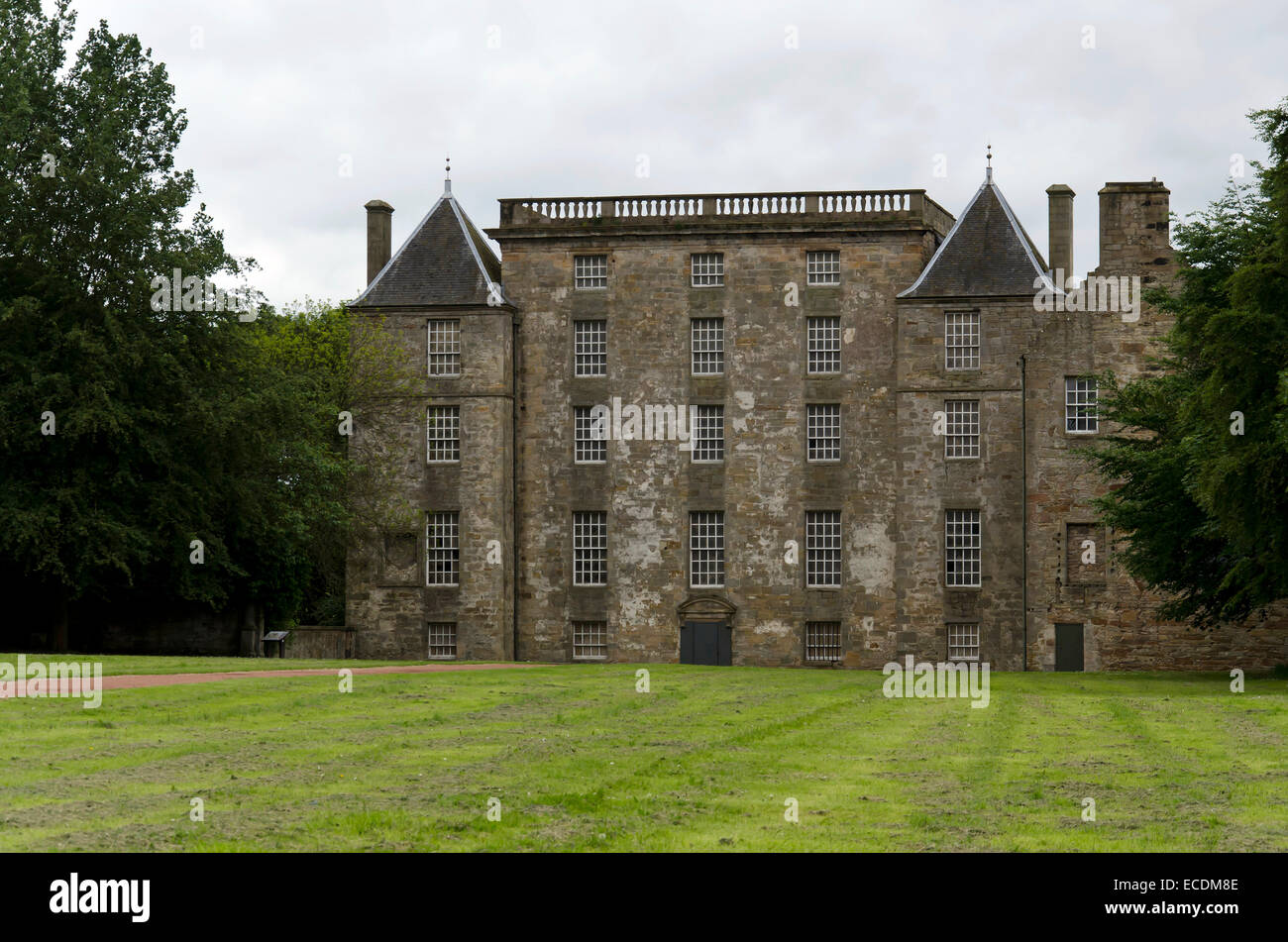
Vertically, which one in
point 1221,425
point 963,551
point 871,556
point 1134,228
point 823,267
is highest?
point 1134,228

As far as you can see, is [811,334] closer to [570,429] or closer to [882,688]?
[570,429]

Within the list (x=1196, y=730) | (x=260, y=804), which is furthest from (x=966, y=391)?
(x=260, y=804)

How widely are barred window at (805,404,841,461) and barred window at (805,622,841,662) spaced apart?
5447mm

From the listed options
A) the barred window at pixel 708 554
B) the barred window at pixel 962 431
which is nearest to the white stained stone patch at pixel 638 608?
the barred window at pixel 708 554

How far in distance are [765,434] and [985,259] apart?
908 cm

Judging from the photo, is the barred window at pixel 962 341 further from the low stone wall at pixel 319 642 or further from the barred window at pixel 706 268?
the low stone wall at pixel 319 642

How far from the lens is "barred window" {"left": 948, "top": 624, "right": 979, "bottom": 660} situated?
176 feet

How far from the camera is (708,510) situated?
184 ft

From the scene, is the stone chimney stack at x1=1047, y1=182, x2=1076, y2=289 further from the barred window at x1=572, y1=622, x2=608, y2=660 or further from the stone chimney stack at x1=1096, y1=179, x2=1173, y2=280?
the barred window at x1=572, y1=622, x2=608, y2=660

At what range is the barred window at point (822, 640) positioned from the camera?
2170 inches

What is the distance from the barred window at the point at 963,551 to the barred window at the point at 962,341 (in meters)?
4.83

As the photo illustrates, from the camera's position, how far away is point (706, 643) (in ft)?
182

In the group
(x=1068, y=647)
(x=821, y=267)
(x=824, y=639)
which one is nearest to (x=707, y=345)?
(x=821, y=267)

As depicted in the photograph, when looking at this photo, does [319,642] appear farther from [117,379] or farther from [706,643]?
[117,379]
